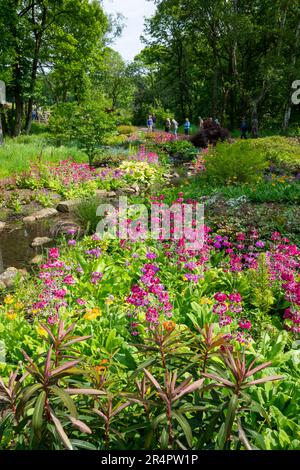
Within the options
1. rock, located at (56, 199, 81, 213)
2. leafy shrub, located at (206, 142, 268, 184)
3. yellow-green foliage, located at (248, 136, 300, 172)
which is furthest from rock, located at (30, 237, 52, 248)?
yellow-green foliage, located at (248, 136, 300, 172)

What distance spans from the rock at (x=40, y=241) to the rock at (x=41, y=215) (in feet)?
4.88

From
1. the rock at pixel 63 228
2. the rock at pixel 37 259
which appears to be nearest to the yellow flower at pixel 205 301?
the rock at pixel 37 259

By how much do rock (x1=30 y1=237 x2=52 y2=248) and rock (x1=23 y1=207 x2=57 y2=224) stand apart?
1488mm

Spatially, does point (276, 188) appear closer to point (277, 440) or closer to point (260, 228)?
point (260, 228)

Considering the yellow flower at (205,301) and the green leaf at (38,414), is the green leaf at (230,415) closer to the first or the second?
the green leaf at (38,414)

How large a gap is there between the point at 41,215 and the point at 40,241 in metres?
1.91

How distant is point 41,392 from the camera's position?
5.78 ft

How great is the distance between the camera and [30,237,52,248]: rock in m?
6.92

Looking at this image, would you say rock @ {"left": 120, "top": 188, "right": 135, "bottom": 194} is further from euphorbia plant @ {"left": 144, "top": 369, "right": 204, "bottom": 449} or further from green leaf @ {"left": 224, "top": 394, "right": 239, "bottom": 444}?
green leaf @ {"left": 224, "top": 394, "right": 239, "bottom": 444}

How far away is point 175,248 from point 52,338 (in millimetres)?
3360

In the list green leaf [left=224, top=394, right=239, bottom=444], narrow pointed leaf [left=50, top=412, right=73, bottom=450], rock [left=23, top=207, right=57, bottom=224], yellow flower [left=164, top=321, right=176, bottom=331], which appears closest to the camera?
narrow pointed leaf [left=50, top=412, right=73, bottom=450]

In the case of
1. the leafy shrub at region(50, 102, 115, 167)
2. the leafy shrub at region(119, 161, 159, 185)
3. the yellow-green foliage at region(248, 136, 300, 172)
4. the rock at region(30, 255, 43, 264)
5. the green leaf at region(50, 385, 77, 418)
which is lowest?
the rock at region(30, 255, 43, 264)

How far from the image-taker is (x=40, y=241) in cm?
704

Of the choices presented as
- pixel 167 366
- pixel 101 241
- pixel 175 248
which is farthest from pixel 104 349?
pixel 101 241
